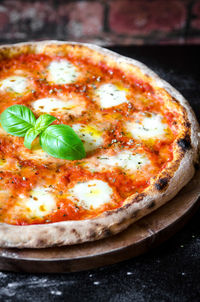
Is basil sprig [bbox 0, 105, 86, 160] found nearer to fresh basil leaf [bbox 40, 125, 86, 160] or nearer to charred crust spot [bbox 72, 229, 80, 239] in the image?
fresh basil leaf [bbox 40, 125, 86, 160]

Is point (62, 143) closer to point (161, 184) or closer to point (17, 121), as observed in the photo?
point (17, 121)

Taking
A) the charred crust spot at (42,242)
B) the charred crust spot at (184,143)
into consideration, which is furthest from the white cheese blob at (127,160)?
the charred crust spot at (42,242)

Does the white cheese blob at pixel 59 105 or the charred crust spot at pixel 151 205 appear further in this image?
the white cheese blob at pixel 59 105

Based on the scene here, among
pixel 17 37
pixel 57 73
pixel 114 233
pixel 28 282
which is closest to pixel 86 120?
pixel 57 73

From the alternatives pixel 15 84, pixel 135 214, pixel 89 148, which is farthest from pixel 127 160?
pixel 15 84

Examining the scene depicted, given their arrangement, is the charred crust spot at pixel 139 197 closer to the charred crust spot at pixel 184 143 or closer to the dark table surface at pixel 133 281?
the dark table surface at pixel 133 281

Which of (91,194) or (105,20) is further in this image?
(105,20)
